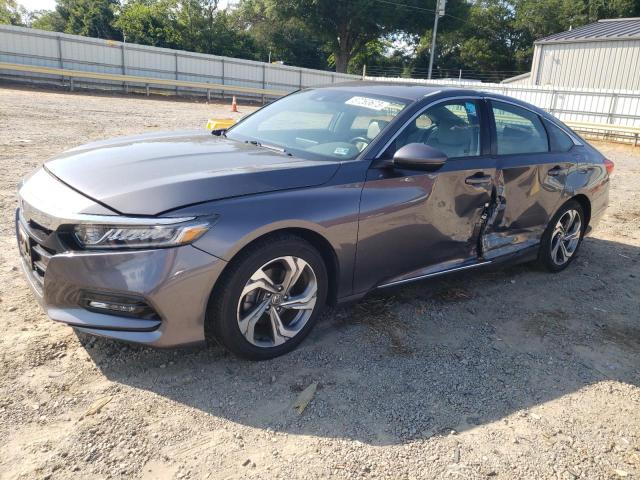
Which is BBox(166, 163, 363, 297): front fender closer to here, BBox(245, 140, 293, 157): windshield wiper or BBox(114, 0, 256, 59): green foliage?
BBox(245, 140, 293, 157): windshield wiper

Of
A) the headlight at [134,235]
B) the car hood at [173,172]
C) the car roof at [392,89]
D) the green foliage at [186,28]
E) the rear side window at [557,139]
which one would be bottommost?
the headlight at [134,235]

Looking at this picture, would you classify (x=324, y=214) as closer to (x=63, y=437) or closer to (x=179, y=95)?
(x=63, y=437)

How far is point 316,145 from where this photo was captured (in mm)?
3672

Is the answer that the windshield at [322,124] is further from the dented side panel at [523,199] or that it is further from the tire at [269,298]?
the dented side panel at [523,199]

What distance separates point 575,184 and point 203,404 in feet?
12.8

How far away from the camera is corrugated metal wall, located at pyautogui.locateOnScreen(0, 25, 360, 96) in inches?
873

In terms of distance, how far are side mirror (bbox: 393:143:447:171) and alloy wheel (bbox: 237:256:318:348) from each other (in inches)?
35.3

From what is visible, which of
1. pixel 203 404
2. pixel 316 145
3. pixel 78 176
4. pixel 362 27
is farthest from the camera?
pixel 362 27

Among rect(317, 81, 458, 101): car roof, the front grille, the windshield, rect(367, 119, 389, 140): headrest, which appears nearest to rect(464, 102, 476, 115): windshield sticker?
rect(317, 81, 458, 101): car roof

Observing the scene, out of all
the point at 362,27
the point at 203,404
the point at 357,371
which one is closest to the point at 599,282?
the point at 357,371

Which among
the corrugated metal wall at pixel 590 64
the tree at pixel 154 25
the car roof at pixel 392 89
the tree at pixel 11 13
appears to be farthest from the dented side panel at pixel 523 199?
the tree at pixel 11 13

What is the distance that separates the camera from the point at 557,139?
4914mm

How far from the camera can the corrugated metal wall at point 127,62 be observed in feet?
72.7

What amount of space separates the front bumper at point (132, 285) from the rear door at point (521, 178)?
2455mm
